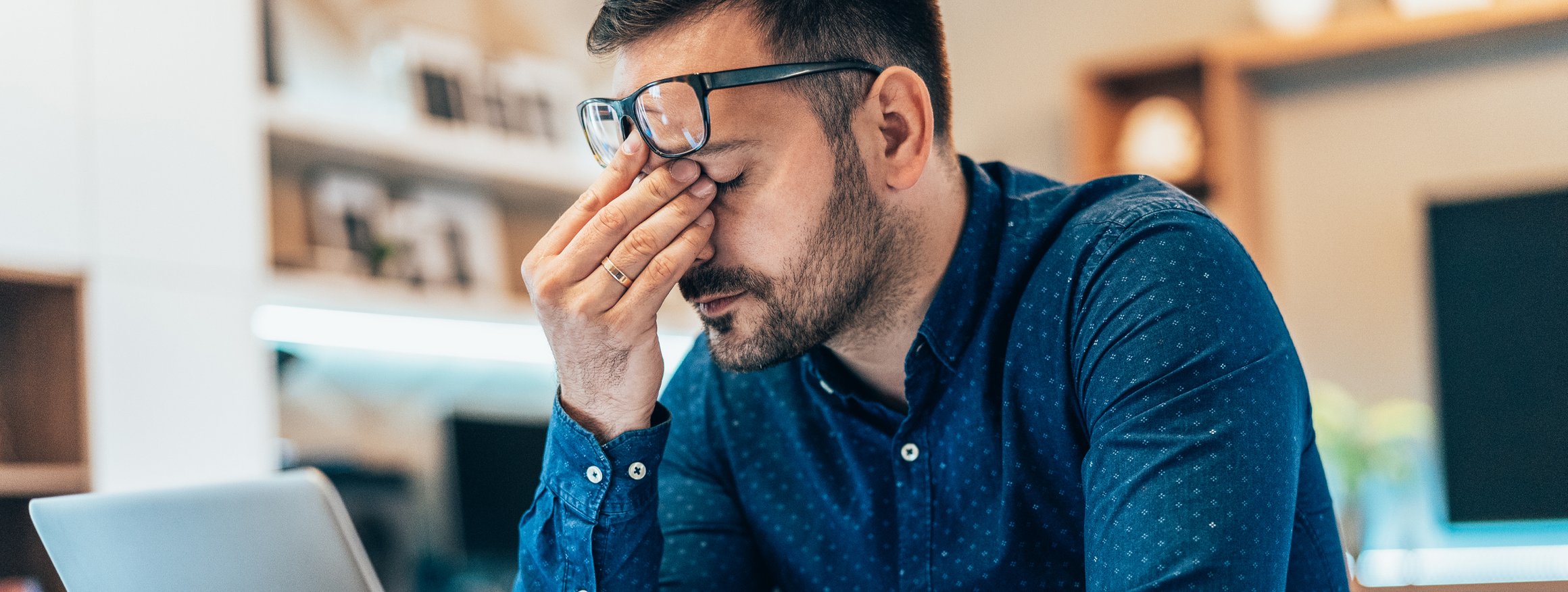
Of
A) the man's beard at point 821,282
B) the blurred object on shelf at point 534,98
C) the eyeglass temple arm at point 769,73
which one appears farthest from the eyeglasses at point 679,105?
the blurred object on shelf at point 534,98

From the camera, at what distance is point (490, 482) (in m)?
2.95

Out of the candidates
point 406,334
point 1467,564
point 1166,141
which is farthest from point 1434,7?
point 406,334

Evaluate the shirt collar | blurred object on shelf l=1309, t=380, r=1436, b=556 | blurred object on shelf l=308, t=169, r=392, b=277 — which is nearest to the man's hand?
the shirt collar

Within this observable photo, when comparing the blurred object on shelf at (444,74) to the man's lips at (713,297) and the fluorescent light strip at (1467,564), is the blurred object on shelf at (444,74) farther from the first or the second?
the fluorescent light strip at (1467,564)

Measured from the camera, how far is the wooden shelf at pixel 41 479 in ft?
6.25

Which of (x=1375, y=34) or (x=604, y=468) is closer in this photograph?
(x=604, y=468)

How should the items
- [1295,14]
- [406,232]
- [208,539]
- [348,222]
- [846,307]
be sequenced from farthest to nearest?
[1295,14], [406,232], [348,222], [846,307], [208,539]

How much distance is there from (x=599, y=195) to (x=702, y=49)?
17cm

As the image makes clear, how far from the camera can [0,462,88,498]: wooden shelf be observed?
1.91 metres

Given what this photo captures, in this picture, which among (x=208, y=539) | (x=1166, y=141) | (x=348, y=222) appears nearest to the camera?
(x=208, y=539)

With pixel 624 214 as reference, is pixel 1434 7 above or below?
above

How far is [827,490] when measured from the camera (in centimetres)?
130

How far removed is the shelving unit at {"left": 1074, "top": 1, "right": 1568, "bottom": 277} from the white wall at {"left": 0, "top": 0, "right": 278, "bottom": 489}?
7.15ft

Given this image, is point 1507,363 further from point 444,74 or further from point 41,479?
point 41,479
